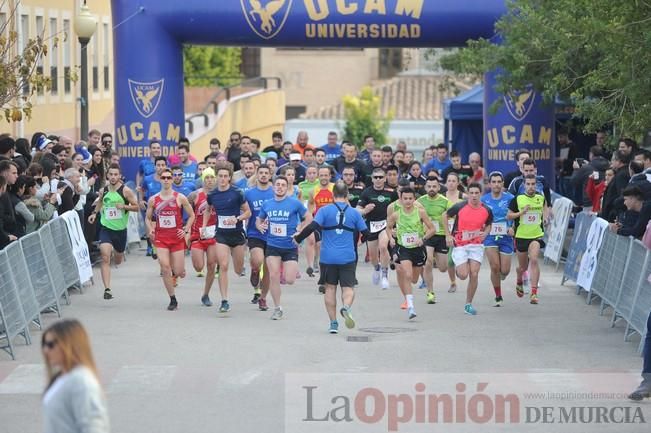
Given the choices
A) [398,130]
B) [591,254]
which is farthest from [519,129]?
[398,130]

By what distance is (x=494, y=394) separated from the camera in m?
13.0

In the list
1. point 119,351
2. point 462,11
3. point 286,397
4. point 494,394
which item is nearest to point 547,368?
point 494,394

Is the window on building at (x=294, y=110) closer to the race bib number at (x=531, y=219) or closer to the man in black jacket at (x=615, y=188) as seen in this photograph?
the man in black jacket at (x=615, y=188)

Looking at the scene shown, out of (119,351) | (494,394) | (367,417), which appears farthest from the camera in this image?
(119,351)

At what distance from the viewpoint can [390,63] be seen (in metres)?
76.3

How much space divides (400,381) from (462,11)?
42.3ft

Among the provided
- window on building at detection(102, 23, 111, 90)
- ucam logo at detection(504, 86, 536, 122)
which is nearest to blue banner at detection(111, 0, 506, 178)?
ucam logo at detection(504, 86, 536, 122)

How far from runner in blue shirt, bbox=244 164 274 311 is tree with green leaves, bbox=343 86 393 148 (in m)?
44.7

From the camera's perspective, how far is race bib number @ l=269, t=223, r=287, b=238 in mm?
17562

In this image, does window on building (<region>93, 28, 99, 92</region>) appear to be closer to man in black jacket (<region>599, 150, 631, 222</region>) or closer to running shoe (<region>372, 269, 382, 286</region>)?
running shoe (<region>372, 269, 382, 286</region>)

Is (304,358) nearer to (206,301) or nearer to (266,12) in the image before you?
(206,301)

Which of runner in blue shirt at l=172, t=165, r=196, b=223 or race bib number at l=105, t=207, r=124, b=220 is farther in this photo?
runner in blue shirt at l=172, t=165, r=196, b=223

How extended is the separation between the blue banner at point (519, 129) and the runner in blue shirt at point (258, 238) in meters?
8.04

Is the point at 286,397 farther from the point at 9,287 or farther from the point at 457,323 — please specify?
the point at 457,323
